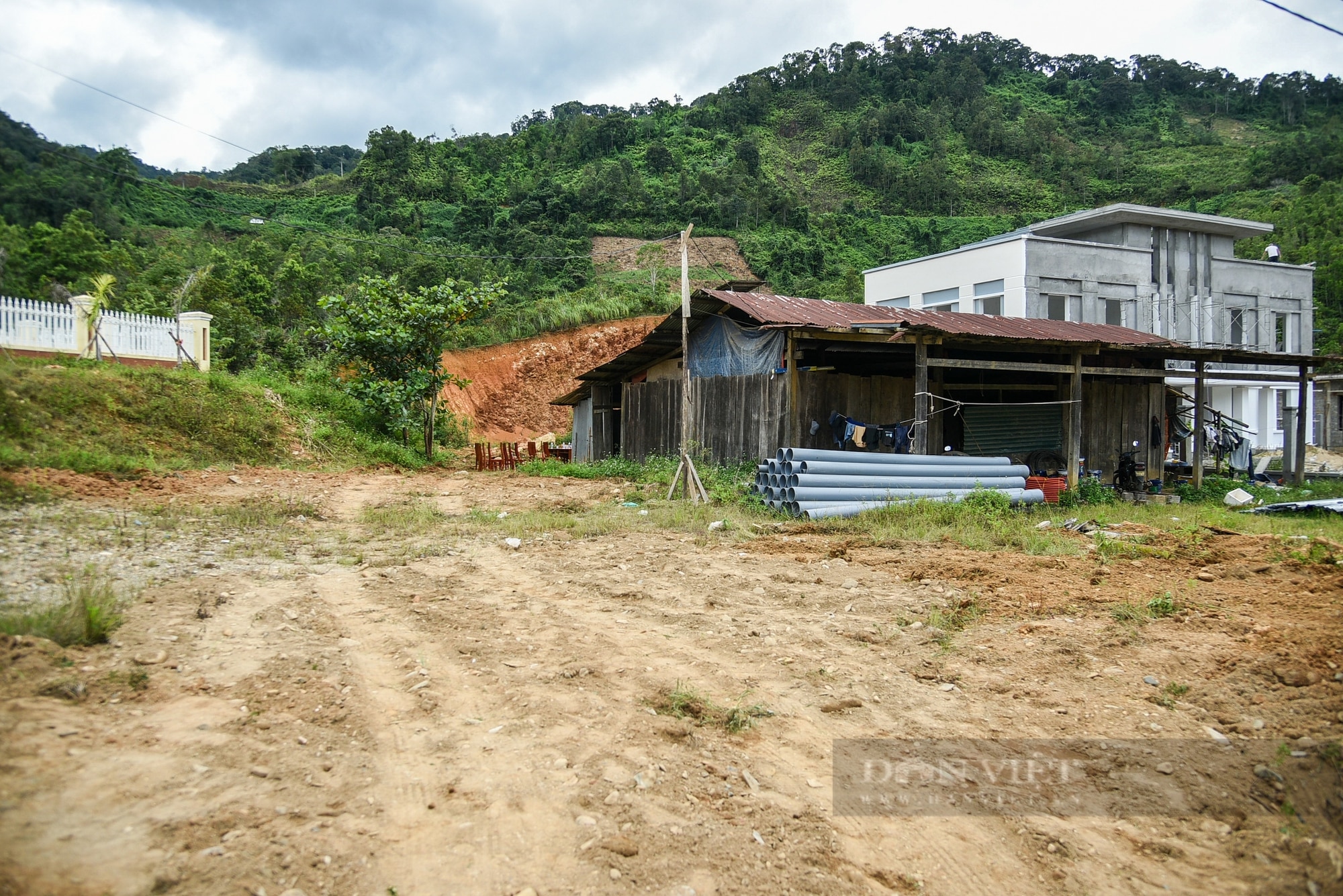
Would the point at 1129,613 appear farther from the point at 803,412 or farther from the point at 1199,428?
the point at 1199,428

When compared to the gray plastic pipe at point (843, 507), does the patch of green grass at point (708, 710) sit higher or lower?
lower

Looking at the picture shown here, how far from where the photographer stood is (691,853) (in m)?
3.13

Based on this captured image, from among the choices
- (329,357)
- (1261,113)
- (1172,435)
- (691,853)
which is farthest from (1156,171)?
(691,853)

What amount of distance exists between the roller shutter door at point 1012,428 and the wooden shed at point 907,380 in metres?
0.03

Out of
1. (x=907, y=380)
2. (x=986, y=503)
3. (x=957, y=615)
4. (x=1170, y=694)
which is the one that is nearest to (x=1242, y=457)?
(x=907, y=380)

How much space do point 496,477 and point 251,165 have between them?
216ft

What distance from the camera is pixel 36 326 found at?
16359 mm

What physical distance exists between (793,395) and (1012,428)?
17.1 ft

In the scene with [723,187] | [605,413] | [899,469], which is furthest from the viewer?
[723,187]

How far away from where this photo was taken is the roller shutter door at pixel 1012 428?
15.4m

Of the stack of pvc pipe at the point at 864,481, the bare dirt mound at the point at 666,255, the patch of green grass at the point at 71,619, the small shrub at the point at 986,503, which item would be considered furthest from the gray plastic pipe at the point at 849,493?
the bare dirt mound at the point at 666,255

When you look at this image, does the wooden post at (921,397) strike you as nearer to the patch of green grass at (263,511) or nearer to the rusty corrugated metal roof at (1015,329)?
the rusty corrugated metal roof at (1015,329)

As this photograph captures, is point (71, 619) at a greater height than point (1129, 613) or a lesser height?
greater

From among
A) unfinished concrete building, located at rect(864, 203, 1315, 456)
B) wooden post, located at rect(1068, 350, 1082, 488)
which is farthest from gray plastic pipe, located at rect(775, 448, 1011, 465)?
unfinished concrete building, located at rect(864, 203, 1315, 456)
